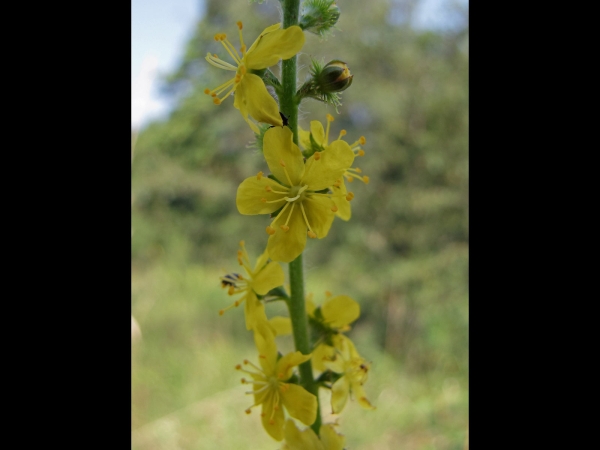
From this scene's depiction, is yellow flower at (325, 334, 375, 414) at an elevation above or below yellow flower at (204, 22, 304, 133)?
below

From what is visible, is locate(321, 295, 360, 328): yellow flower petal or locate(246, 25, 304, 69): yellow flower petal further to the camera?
locate(321, 295, 360, 328): yellow flower petal

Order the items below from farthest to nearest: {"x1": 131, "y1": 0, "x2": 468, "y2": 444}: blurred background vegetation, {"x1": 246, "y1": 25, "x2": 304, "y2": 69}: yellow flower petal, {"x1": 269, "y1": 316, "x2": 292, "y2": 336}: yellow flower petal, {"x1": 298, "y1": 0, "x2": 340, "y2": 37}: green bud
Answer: {"x1": 131, "y1": 0, "x2": 468, "y2": 444}: blurred background vegetation < {"x1": 269, "y1": 316, "x2": 292, "y2": 336}: yellow flower petal < {"x1": 298, "y1": 0, "x2": 340, "y2": 37}: green bud < {"x1": 246, "y1": 25, "x2": 304, "y2": 69}: yellow flower petal

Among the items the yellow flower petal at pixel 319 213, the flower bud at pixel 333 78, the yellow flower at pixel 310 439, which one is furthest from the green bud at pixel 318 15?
the yellow flower at pixel 310 439

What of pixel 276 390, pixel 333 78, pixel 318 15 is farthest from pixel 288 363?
pixel 318 15

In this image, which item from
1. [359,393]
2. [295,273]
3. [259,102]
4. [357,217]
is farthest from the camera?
[357,217]

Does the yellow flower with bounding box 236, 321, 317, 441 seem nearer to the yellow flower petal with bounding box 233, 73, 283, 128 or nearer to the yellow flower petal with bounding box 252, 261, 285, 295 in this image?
the yellow flower petal with bounding box 252, 261, 285, 295

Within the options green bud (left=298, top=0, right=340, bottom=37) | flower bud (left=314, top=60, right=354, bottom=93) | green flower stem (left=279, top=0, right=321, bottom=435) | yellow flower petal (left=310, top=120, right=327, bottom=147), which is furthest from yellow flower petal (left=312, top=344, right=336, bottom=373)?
green bud (left=298, top=0, right=340, bottom=37)

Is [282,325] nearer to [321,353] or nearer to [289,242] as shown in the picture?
[321,353]

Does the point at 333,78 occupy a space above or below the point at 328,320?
above
